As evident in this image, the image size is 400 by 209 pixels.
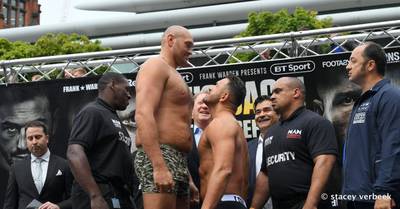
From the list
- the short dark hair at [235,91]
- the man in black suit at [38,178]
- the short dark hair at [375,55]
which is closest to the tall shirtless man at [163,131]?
the short dark hair at [235,91]

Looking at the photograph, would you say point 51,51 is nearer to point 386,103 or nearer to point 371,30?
point 371,30

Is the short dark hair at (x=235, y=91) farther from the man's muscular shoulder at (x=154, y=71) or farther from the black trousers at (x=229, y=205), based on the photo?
the man's muscular shoulder at (x=154, y=71)

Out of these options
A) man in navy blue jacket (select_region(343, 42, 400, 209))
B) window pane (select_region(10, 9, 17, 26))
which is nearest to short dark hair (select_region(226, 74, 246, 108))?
man in navy blue jacket (select_region(343, 42, 400, 209))

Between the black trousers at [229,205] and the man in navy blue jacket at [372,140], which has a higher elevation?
the man in navy blue jacket at [372,140]

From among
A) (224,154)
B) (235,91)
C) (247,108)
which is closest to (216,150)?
(224,154)

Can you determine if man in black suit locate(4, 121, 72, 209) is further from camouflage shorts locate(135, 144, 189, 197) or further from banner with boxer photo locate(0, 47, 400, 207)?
camouflage shorts locate(135, 144, 189, 197)

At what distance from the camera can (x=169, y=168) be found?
15.9 feet

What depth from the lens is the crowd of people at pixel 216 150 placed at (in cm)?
485

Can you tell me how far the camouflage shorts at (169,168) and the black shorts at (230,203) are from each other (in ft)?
2.15

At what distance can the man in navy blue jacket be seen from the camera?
4766mm

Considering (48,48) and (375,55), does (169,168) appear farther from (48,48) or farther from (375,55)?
(48,48)

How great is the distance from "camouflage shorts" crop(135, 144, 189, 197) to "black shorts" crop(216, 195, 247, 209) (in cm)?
66

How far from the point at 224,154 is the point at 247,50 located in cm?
331

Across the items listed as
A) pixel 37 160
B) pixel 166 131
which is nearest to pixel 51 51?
pixel 37 160
